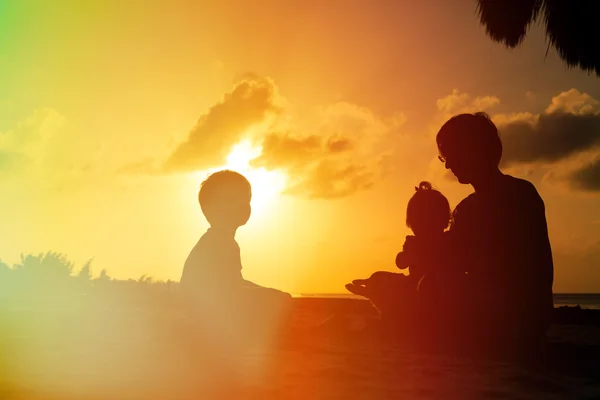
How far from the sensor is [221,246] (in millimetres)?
4812

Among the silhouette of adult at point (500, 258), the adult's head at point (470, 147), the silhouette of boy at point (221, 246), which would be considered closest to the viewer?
the silhouette of adult at point (500, 258)

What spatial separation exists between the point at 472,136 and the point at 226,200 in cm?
265

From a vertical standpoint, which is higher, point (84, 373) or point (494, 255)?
point (494, 255)

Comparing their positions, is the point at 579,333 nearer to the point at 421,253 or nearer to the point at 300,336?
the point at 421,253

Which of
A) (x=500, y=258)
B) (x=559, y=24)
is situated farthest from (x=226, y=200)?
(x=559, y=24)

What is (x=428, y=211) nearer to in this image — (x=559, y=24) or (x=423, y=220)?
(x=423, y=220)

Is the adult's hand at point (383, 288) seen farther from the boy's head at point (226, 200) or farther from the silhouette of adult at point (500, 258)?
the boy's head at point (226, 200)

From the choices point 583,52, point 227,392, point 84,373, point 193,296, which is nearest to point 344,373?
point 227,392

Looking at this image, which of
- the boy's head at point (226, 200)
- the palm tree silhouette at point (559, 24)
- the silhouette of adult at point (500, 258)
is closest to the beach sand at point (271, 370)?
the silhouette of adult at point (500, 258)

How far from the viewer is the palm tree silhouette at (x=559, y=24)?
31.4 ft

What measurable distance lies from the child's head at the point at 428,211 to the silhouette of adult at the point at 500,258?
0.51 meters

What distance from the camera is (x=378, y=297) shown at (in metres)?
4.03

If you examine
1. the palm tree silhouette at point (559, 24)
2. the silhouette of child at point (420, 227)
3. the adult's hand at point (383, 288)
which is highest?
the palm tree silhouette at point (559, 24)

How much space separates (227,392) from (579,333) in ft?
12.9
